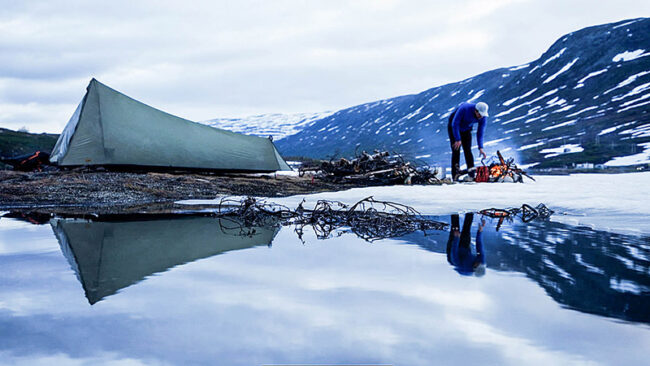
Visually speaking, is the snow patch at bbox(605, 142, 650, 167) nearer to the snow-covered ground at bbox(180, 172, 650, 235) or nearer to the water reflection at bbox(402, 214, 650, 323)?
the snow-covered ground at bbox(180, 172, 650, 235)

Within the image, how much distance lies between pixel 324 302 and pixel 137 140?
994cm

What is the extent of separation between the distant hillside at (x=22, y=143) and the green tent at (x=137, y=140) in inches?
1262

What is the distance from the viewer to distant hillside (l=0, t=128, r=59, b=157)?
3861 centimetres

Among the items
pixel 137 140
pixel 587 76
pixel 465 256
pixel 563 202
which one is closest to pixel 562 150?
pixel 587 76

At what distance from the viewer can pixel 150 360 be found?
129cm

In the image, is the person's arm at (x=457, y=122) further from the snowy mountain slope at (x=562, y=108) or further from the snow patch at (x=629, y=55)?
the snow patch at (x=629, y=55)

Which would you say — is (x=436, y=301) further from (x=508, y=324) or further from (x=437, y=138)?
(x=437, y=138)

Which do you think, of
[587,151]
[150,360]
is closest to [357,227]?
[150,360]

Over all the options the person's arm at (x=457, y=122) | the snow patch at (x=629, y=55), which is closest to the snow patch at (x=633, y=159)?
the person's arm at (x=457, y=122)

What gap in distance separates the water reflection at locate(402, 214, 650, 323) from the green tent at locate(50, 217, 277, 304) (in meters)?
1.34

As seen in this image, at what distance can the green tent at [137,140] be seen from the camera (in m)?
10.0

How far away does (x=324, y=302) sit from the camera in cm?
181

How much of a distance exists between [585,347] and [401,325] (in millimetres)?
543

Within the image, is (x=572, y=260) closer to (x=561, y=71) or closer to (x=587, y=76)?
(x=587, y=76)
